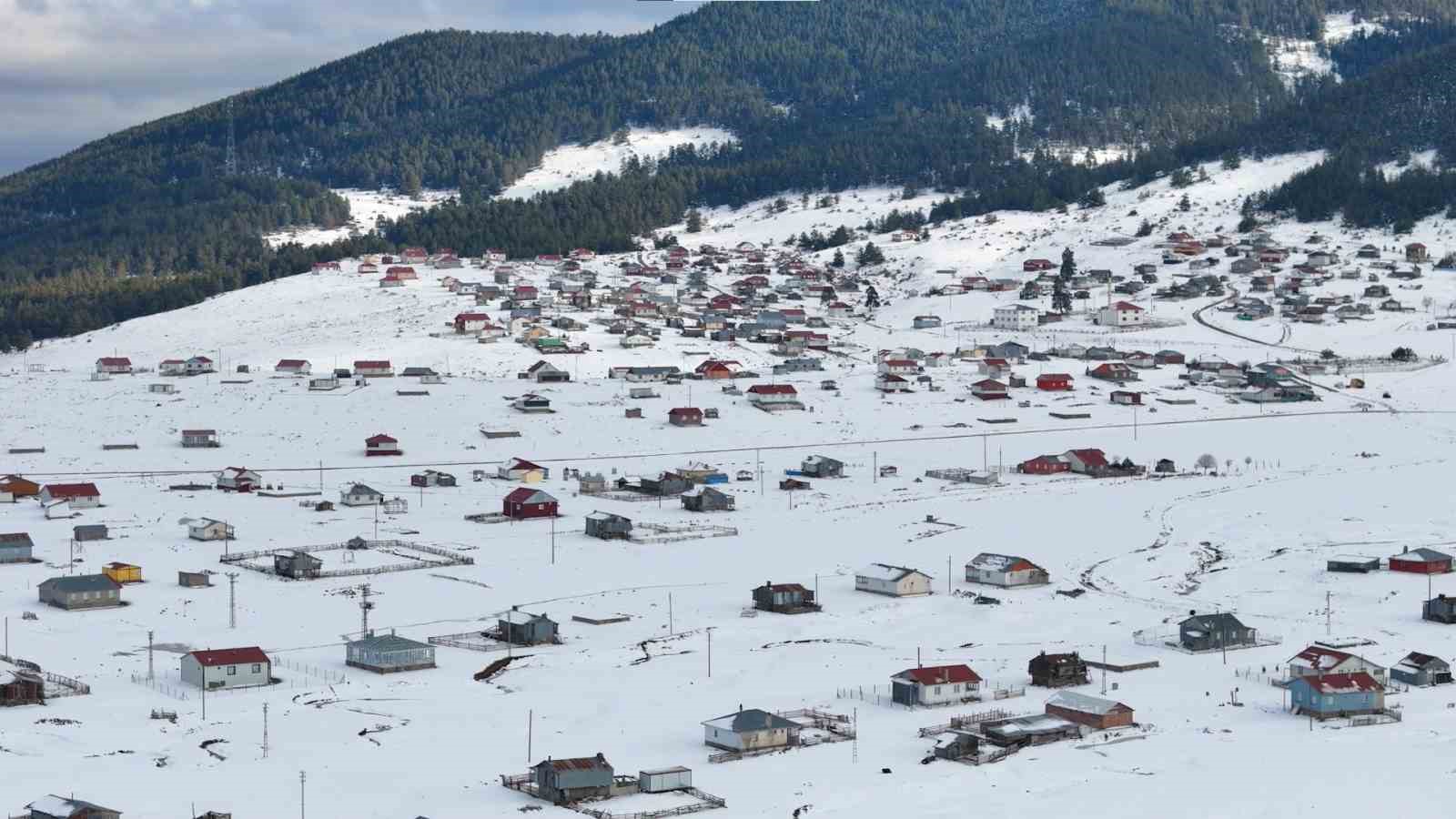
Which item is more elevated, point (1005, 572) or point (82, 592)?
point (82, 592)

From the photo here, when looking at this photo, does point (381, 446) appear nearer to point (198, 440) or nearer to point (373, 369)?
point (198, 440)

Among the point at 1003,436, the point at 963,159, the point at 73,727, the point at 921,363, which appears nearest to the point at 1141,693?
the point at 73,727

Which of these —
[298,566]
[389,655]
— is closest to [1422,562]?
[389,655]

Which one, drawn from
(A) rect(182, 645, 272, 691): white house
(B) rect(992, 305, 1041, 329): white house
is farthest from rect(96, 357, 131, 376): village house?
(A) rect(182, 645, 272, 691): white house

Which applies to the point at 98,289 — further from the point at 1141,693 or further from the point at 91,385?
the point at 1141,693

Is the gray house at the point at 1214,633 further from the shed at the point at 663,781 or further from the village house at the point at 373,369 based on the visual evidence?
the village house at the point at 373,369

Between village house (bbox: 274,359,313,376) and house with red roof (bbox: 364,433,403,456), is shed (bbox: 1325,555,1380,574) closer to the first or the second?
house with red roof (bbox: 364,433,403,456)

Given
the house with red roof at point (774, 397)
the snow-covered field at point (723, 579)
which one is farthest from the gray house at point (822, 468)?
the house with red roof at point (774, 397)
